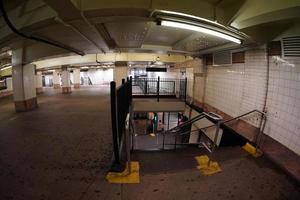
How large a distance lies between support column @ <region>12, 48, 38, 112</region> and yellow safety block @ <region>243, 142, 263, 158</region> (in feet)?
27.7

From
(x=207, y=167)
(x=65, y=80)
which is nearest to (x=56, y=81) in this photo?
(x=65, y=80)

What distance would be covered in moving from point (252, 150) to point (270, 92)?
1297 mm

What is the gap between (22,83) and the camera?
7.57 meters

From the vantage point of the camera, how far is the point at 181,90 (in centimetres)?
1026

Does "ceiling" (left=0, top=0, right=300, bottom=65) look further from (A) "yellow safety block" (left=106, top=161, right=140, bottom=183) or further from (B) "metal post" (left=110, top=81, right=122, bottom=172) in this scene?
(A) "yellow safety block" (left=106, top=161, right=140, bottom=183)

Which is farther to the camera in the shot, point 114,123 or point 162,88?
point 162,88

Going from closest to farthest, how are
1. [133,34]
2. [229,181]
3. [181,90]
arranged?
[229,181]
[133,34]
[181,90]

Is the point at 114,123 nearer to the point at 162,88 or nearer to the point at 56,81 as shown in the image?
the point at 162,88

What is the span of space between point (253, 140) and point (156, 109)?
491cm

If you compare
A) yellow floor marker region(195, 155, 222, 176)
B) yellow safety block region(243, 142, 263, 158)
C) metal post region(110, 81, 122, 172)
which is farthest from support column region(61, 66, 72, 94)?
yellow safety block region(243, 142, 263, 158)

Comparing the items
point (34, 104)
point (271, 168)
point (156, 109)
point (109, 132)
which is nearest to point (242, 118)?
point (271, 168)

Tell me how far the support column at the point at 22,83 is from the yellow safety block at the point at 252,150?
843cm

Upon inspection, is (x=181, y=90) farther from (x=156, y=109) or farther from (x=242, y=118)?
(x=242, y=118)

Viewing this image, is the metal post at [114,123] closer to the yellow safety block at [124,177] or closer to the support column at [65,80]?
the yellow safety block at [124,177]
